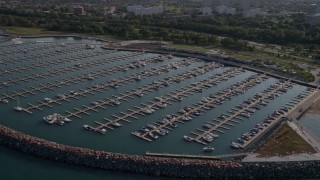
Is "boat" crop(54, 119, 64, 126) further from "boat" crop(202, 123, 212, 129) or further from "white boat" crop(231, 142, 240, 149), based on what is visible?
"white boat" crop(231, 142, 240, 149)

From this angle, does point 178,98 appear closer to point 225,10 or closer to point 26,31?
point 26,31

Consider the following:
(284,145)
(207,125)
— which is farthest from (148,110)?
(284,145)

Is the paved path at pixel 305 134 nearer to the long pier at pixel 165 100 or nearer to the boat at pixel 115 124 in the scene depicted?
the long pier at pixel 165 100

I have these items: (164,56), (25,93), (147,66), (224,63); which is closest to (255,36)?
(224,63)

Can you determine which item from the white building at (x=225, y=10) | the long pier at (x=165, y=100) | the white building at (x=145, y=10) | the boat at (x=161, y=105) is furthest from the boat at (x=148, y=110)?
the white building at (x=225, y=10)

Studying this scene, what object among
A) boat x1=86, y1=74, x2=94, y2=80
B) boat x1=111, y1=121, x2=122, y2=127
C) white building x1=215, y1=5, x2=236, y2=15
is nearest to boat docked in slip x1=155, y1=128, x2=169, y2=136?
boat x1=111, y1=121, x2=122, y2=127

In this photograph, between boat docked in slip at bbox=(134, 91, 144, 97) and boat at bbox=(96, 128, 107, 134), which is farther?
boat docked in slip at bbox=(134, 91, 144, 97)
